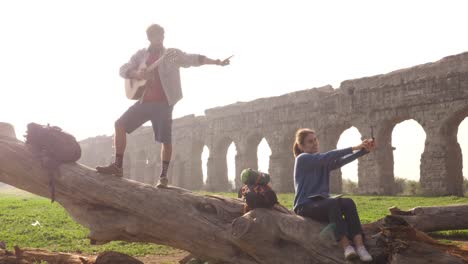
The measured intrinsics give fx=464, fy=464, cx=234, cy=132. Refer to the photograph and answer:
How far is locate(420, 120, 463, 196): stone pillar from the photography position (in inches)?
704

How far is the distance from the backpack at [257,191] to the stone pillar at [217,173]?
2305 cm

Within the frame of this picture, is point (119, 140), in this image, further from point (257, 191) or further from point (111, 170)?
point (257, 191)

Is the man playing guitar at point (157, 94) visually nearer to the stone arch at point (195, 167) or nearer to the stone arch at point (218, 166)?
the stone arch at point (218, 166)

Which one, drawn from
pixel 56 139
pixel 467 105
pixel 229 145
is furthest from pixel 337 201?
pixel 229 145

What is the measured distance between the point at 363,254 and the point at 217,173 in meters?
24.2

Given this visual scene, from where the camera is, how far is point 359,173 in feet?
67.3

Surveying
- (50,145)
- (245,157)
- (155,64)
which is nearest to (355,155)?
(155,64)

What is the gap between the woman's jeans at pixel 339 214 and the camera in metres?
4.57

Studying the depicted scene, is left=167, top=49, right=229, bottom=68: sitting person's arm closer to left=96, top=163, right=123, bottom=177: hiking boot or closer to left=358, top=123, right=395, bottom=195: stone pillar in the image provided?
left=96, top=163, right=123, bottom=177: hiking boot

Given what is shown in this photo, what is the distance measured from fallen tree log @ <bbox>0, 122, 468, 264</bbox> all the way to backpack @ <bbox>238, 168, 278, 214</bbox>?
0.11 meters

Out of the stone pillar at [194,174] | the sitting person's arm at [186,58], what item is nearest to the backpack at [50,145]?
the sitting person's arm at [186,58]

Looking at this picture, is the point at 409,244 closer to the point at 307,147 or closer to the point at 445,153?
the point at 307,147

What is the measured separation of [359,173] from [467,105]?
208 inches

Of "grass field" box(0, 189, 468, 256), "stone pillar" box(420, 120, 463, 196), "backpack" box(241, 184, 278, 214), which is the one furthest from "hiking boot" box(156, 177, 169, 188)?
"stone pillar" box(420, 120, 463, 196)
